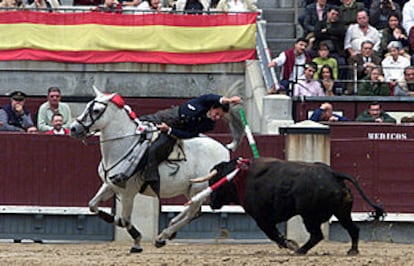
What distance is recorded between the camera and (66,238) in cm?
2122

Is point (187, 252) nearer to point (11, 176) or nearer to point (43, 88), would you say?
point (11, 176)

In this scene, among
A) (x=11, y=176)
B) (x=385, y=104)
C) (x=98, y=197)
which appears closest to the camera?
(x=98, y=197)

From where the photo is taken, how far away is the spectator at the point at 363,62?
2339 cm

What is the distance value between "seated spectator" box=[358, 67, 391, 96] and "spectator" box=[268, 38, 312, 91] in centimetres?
88

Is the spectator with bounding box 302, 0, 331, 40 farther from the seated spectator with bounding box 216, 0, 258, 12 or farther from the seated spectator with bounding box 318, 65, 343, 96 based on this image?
the seated spectator with bounding box 318, 65, 343, 96

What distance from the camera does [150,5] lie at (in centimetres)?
2492

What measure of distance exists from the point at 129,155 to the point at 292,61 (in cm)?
575

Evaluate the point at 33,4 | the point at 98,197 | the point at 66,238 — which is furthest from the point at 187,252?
the point at 33,4

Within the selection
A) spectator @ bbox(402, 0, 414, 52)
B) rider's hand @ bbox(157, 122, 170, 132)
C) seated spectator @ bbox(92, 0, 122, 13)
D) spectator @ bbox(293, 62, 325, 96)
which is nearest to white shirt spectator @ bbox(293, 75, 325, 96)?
spectator @ bbox(293, 62, 325, 96)

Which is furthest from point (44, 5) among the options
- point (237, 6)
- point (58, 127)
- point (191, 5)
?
point (58, 127)

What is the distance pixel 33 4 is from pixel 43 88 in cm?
126

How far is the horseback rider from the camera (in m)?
18.1

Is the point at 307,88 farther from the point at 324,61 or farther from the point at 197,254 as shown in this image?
the point at 197,254

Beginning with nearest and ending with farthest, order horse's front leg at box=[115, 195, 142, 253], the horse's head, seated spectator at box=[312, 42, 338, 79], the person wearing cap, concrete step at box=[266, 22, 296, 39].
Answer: the horse's head < horse's front leg at box=[115, 195, 142, 253] < the person wearing cap < seated spectator at box=[312, 42, 338, 79] < concrete step at box=[266, 22, 296, 39]
